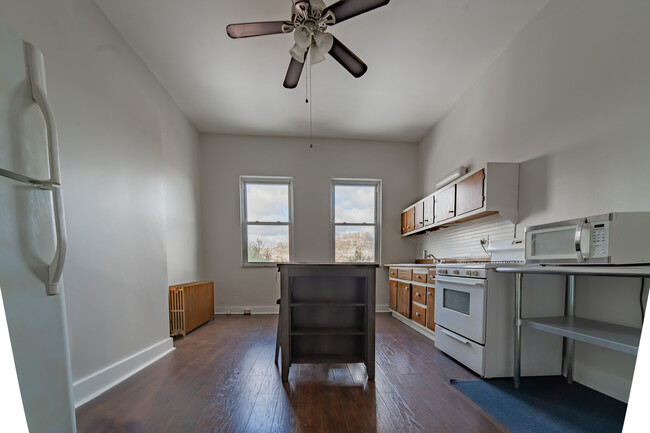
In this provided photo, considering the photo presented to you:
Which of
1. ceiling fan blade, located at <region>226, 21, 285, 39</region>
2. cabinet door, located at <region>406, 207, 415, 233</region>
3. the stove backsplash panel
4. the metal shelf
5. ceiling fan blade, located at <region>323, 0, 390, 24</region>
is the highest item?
ceiling fan blade, located at <region>323, 0, 390, 24</region>

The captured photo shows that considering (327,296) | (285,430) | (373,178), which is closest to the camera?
(285,430)

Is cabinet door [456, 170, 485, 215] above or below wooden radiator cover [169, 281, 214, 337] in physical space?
above

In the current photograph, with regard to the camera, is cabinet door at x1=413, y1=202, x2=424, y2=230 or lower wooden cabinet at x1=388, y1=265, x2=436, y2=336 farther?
cabinet door at x1=413, y1=202, x2=424, y2=230

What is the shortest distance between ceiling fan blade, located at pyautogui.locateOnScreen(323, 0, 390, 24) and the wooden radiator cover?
3.52 metres

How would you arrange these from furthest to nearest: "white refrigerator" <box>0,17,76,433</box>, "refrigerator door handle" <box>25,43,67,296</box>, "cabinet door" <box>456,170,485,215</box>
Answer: "cabinet door" <box>456,170,485,215</box>, "refrigerator door handle" <box>25,43,67,296</box>, "white refrigerator" <box>0,17,76,433</box>

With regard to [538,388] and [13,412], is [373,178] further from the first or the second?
[13,412]

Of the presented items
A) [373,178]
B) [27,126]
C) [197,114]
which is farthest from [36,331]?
[373,178]

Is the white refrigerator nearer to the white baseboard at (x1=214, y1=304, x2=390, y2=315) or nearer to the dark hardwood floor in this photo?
the dark hardwood floor

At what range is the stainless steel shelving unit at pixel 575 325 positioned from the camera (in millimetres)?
1339

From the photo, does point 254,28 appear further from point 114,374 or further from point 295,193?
point 295,193

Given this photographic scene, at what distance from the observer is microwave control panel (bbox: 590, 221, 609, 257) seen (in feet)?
4.91

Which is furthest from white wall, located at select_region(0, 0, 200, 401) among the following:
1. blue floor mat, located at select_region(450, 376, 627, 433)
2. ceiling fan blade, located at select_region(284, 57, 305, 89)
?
blue floor mat, located at select_region(450, 376, 627, 433)

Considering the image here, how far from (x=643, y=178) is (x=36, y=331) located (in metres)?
3.25

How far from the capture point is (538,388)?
2.02 m
